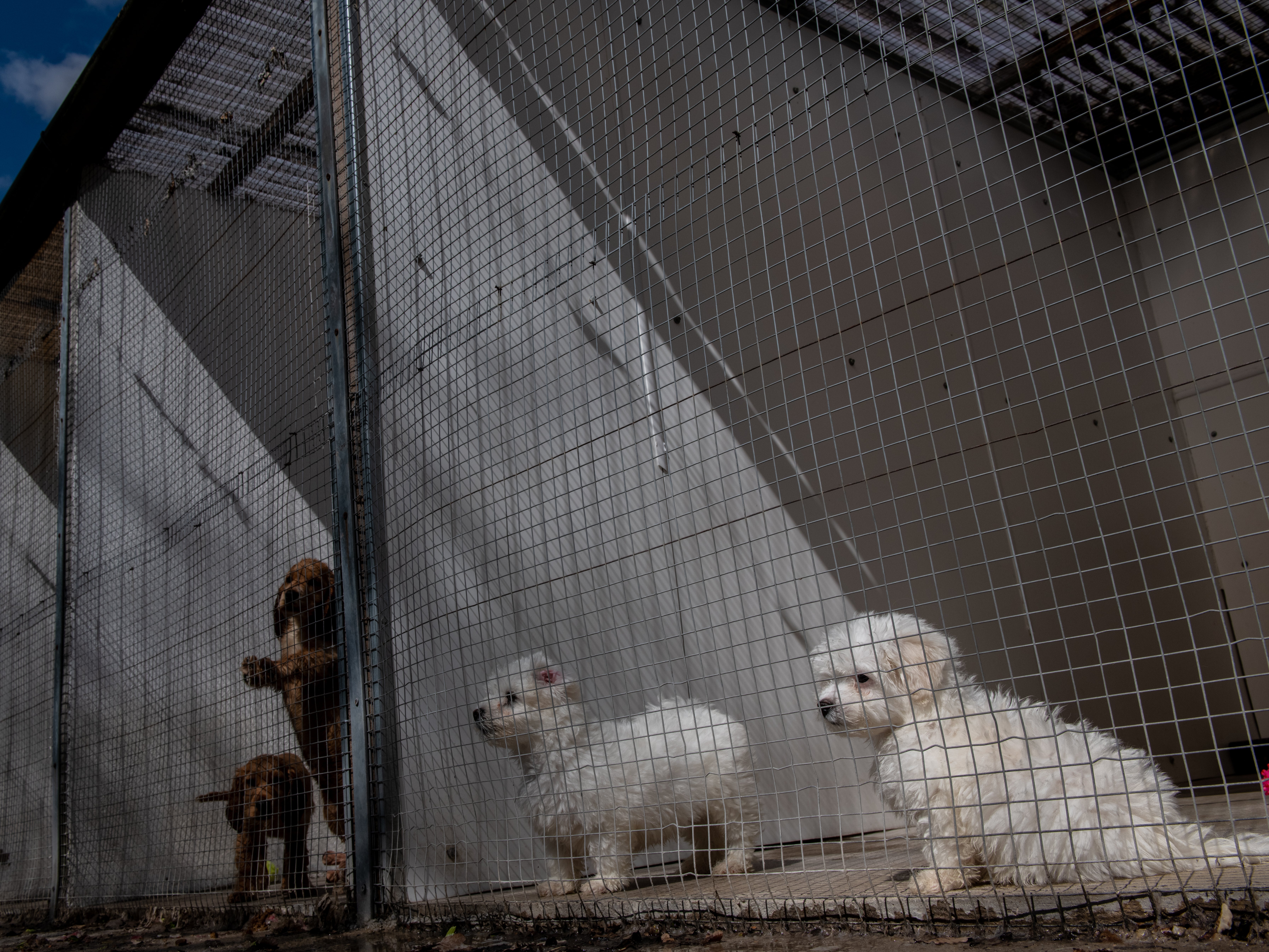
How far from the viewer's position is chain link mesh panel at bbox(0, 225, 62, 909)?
4906 millimetres

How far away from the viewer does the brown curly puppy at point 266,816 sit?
10.3 feet

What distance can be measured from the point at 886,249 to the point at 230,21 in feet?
10.4

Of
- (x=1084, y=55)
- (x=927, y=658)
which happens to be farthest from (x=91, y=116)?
(x=1084, y=55)

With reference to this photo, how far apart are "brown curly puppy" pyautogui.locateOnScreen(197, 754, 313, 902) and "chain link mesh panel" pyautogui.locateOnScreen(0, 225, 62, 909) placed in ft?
6.50

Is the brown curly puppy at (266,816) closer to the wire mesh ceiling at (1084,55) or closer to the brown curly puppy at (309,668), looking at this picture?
the brown curly puppy at (309,668)

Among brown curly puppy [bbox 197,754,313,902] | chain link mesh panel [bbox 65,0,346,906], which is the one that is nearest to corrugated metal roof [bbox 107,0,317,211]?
chain link mesh panel [bbox 65,0,346,906]

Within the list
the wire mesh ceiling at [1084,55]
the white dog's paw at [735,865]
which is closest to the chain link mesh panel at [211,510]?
the white dog's paw at [735,865]

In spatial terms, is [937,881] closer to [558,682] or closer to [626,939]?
[626,939]

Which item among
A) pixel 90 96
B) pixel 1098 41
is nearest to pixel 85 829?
pixel 90 96

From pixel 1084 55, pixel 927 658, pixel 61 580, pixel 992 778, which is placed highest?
pixel 1084 55

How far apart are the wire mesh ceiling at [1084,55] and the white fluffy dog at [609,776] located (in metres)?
2.26

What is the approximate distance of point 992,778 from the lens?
207 cm

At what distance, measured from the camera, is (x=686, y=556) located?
367 cm

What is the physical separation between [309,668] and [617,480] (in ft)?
4.57
